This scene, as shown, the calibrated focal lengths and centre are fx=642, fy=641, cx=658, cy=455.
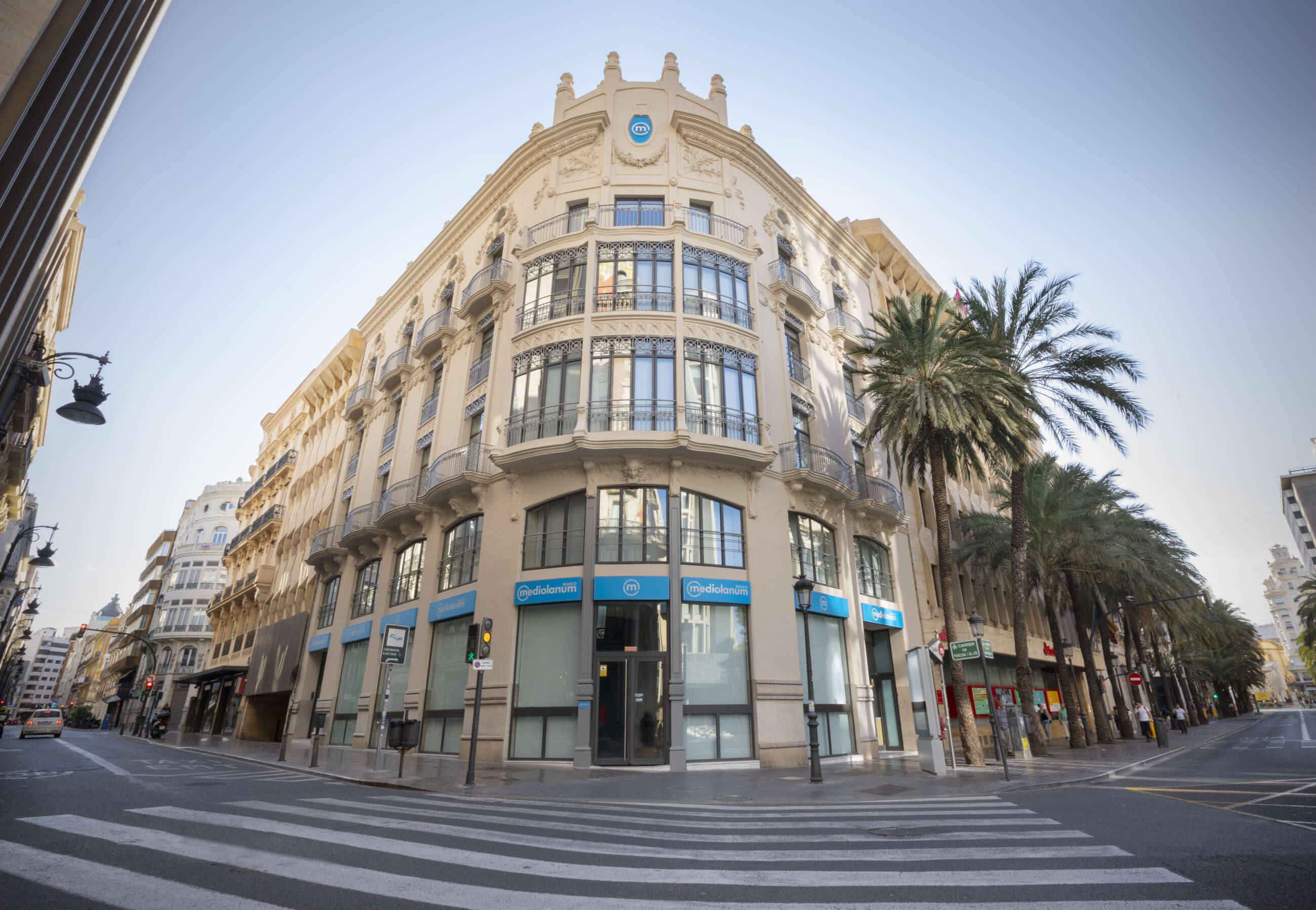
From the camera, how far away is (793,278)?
84.2ft

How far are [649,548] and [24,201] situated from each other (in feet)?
51.0

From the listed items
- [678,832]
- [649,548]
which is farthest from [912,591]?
[678,832]

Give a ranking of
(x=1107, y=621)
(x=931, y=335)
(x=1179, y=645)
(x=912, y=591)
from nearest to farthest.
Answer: (x=931, y=335) → (x=912, y=591) → (x=1107, y=621) → (x=1179, y=645)

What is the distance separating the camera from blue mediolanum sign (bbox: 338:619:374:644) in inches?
1080

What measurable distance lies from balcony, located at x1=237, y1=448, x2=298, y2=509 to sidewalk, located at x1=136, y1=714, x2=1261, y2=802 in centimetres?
2943

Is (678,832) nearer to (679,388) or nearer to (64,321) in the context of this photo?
(679,388)

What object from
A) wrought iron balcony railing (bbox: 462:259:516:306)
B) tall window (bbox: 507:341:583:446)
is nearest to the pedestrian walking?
tall window (bbox: 507:341:583:446)

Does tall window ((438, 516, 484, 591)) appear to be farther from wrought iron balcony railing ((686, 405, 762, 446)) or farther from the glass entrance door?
wrought iron balcony railing ((686, 405, 762, 446))

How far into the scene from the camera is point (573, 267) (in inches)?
905

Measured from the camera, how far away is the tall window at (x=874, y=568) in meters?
24.5

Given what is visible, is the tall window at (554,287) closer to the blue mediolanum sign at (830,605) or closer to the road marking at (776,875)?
the blue mediolanum sign at (830,605)

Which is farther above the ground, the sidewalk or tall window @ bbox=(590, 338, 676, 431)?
tall window @ bbox=(590, 338, 676, 431)

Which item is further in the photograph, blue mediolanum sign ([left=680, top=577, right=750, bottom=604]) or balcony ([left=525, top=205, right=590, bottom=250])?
balcony ([left=525, top=205, right=590, bottom=250])

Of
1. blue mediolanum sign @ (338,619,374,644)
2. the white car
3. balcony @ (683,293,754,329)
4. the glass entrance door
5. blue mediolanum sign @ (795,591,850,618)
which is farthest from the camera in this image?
the white car
